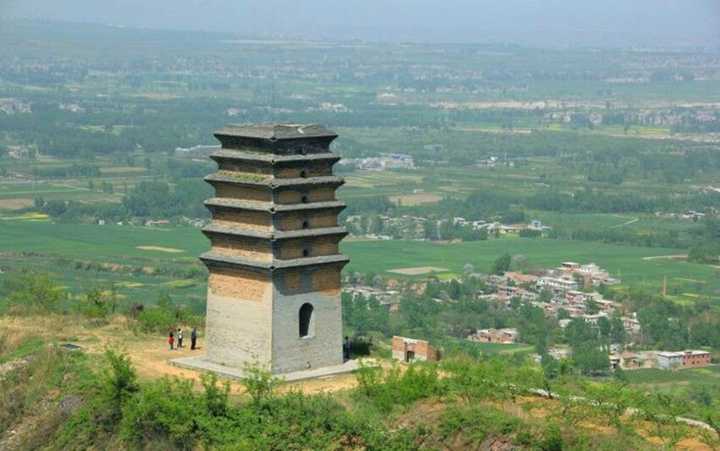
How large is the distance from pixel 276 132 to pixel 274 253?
1622 millimetres

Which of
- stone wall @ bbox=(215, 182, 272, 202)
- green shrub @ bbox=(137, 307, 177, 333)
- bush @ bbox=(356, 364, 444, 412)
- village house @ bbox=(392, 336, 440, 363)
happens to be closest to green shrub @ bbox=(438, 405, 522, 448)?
bush @ bbox=(356, 364, 444, 412)

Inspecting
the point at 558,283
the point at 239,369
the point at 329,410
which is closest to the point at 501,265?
the point at 558,283

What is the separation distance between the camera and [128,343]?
28.9 metres

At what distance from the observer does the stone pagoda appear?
26.2 m

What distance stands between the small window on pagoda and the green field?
3299 centimetres

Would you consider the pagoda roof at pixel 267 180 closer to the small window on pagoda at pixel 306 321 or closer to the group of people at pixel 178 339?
the small window on pagoda at pixel 306 321

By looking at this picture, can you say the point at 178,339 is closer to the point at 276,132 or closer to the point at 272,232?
the point at 272,232

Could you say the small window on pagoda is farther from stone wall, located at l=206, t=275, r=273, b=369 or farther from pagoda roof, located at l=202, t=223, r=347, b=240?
pagoda roof, located at l=202, t=223, r=347, b=240

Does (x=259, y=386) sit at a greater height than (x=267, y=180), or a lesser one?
lesser

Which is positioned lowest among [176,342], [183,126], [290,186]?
[183,126]

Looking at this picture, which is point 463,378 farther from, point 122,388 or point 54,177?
point 54,177

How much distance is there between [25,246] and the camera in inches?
2805

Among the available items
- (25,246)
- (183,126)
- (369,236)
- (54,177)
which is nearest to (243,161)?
(25,246)

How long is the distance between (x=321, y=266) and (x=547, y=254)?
5013cm
